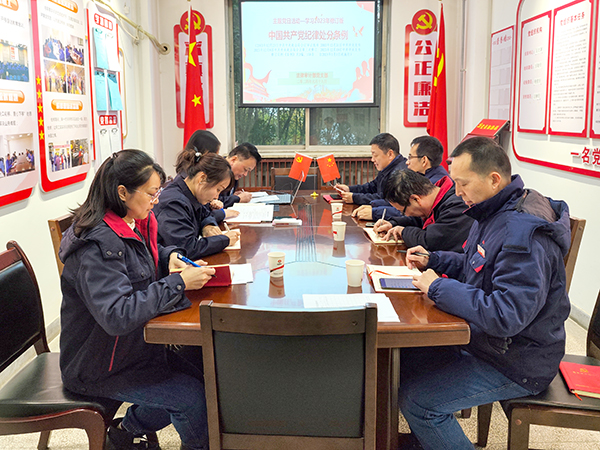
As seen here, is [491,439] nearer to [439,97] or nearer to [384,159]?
[384,159]

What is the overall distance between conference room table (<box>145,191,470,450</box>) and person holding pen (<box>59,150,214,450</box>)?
0.29ft

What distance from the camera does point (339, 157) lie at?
579 cm

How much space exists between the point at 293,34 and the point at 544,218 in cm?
458

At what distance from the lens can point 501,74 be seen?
184 inches

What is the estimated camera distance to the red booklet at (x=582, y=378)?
5.26 ft

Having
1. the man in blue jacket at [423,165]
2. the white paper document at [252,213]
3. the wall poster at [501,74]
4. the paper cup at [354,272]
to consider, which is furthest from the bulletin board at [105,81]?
the wall poster at [501,74]

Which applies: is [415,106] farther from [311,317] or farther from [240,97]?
[311,317]

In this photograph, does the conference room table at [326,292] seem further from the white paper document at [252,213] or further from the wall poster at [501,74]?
the wall poster at [501,74]

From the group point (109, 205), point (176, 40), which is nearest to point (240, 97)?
point (176, 40)

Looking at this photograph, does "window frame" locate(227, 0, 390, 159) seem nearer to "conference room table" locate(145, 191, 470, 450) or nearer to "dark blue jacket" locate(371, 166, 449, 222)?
"dark blue jacket" locate(371, 166, 449, 222)

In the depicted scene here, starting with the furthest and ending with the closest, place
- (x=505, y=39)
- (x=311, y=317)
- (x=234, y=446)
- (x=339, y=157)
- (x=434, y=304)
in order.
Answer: (x=339, y=157)
(x=505, y=39)
(x=434, y=304)
(x=234, y=446)
(x=311, y=317)

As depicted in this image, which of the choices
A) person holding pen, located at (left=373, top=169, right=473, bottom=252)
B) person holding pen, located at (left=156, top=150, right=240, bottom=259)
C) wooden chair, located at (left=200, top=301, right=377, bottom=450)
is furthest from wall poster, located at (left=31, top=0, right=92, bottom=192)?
wooden chair, located at (left=200, top=301, right=377, bottom=450)

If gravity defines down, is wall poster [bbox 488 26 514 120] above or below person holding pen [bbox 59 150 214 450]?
above

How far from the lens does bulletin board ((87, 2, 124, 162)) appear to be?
3.88m
